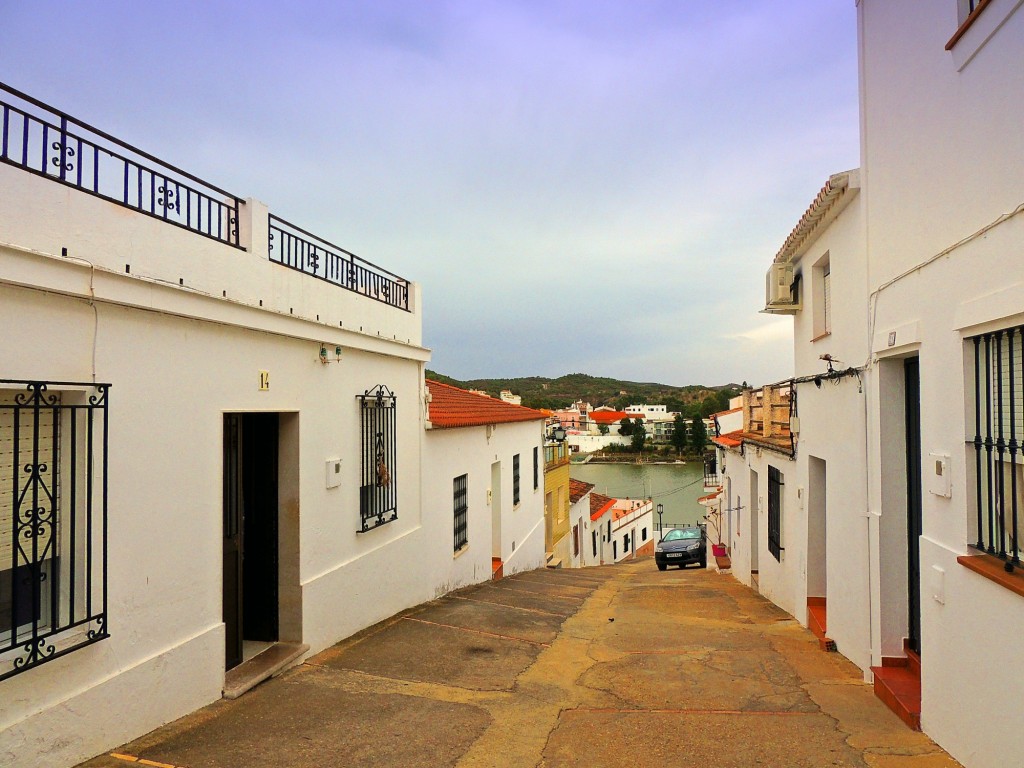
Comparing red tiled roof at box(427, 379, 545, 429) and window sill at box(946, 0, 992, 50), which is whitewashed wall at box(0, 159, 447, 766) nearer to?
red tiled roof at box(427, 379, 545, 429)

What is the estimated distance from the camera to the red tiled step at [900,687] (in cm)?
505

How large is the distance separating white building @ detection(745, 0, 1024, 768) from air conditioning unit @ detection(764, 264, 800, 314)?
1.98 meters

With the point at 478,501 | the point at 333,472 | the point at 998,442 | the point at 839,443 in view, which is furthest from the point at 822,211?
the point at 478,501

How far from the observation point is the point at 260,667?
5891mm

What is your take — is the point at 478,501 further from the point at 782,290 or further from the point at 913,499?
the point at 913,499

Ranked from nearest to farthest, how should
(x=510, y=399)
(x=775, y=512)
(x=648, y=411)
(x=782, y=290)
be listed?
1. (x=782, y=290)
2. (x=775, y=512)
3. (x=510, y=399)
4. (x=648, y=411)

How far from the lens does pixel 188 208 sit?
5285mm

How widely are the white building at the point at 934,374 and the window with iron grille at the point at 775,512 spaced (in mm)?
3363

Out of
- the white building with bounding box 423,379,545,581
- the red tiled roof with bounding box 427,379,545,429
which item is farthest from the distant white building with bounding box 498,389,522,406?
the red tiled roof with bounding box 427,379,545,429

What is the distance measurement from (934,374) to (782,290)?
517cm

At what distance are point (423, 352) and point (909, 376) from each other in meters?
6.15

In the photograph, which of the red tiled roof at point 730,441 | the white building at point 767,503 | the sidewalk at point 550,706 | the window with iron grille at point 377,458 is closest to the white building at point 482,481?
the window with iron grille at point 377,458

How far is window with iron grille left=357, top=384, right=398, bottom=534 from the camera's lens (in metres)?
8.01

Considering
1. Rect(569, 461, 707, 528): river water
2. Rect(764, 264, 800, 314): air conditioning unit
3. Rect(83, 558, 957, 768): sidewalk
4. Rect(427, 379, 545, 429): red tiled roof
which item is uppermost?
Rect(764, 264, 800, 314): air conditioning unit
